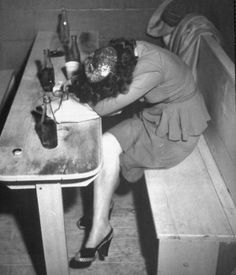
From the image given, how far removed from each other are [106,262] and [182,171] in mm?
777

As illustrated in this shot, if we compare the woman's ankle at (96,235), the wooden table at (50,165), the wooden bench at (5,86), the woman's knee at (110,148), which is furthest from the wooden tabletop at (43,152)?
the wooden bench at (5,86)

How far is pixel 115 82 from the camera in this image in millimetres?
1941

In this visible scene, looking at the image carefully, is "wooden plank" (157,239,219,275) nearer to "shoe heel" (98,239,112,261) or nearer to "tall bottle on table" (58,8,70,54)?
"shoe heel" (98,239,112,261)

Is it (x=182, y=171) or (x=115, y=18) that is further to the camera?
(x=115, y=18)

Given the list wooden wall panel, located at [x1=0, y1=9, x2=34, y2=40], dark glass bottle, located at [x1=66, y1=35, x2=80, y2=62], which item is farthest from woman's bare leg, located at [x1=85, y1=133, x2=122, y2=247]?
wooden wall panel, located at [x1=0, y1=9, x2=34, y2=40]

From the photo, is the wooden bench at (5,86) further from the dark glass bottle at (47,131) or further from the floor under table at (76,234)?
the dark glass bottle at (47,131)

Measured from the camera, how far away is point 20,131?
1.95 meters

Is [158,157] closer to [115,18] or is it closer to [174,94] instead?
[174,94]

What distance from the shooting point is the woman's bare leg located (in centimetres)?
221

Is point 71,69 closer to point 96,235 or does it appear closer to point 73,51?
point 73,51

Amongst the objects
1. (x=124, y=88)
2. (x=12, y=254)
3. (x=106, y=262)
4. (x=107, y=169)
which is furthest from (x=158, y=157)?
A: (x=12, y=254)

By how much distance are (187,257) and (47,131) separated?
1.01 m

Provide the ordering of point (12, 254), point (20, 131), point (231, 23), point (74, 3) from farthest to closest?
point (74, 3) < point (231, 23) < point (12, 254) < point (20, 131)

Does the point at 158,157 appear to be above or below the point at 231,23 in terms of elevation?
below
